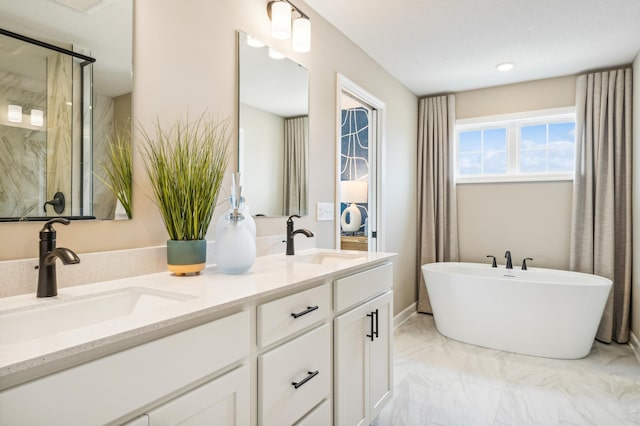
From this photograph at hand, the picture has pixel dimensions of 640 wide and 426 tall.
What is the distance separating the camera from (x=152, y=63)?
145 centimetres

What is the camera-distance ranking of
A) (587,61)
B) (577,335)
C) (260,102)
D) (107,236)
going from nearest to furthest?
(107,236) → (260,102) → (577,335) → (587,61)

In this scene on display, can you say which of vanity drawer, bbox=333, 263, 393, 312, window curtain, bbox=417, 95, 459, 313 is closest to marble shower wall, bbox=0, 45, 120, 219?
vanity drawer, bbox=333, 263, 393, 312

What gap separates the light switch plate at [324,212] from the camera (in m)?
2.45

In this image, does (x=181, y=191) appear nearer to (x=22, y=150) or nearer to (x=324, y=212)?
(x=22, y=150)

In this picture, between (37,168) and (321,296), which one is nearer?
(37,168)

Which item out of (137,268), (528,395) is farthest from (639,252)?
(137,268)

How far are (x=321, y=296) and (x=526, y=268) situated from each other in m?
2.88

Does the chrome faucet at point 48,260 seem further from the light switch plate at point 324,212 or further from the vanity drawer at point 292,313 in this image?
the light switch plate at point 324,212

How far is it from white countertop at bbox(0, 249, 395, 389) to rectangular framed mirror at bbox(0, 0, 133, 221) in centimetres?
28

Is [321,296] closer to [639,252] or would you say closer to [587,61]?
[639,252]

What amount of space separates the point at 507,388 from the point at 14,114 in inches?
110

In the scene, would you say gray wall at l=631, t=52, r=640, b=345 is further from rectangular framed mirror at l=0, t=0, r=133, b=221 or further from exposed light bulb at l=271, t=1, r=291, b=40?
rectangular framed mirror at l=0, t=0, r=133, b=221

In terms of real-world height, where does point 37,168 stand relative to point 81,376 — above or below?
above

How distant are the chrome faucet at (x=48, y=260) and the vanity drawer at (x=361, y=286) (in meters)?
0.93
